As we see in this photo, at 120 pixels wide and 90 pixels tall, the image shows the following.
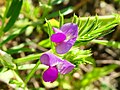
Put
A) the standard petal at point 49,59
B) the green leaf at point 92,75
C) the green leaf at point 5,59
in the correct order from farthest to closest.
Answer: the green leaf at point 92,75 < the green leaf at point 5,59 < the standard petal at point 49,59

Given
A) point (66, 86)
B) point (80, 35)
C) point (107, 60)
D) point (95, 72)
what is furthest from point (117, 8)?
point (80, 35)

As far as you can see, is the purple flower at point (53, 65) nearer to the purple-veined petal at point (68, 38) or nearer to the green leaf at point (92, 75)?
the purple-veined petal at point (68, 38)

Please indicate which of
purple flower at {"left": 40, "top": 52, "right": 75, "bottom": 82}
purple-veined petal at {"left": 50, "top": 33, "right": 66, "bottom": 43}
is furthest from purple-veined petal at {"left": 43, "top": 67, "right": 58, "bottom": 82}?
purple-veined petal at {"left": 50, "top": 33, "right": 66, "bottom": 43}

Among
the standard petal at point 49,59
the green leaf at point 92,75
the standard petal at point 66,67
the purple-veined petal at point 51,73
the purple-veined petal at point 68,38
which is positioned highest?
the purple-veined petal at point 68,38

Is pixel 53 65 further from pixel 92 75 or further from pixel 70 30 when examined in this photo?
pixel 92 75

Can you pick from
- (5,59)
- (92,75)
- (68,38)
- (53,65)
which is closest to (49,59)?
(53,65)

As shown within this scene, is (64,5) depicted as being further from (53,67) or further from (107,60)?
(53,67)

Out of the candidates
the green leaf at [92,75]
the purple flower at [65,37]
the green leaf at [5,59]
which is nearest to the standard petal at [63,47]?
the purple flower at [65,37]
